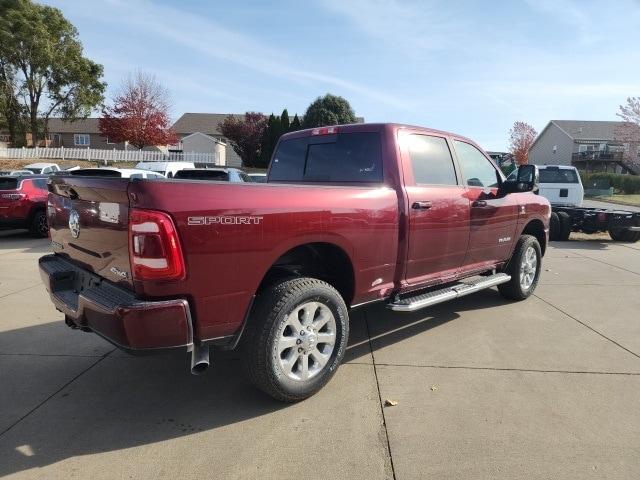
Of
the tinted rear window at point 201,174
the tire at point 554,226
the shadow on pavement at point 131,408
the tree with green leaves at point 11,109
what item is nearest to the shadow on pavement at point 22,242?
the tinted rear window at point 201,174

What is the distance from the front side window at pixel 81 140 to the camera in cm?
5853

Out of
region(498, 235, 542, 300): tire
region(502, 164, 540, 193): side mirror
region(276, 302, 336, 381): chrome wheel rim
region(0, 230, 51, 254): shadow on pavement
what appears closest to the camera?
region(276, 302, 336, 381): chrome wheel rim

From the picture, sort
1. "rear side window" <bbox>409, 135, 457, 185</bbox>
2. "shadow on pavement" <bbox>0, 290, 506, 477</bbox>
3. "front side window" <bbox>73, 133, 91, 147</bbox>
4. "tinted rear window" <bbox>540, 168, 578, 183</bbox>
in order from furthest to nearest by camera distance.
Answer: "front side window" <bbox>73, 133, 91, 147</bbox>
"tinted rear window" <bbox>540, 168, 578, 183</bbox>
"rear side window" <bbox>409, 135, 457, 185</bbox>
"shadow on pavement" <bbox>0, 290, 506, 477</bbox>

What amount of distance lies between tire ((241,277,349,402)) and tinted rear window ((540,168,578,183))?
1297 cm

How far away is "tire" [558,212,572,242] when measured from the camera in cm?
1181

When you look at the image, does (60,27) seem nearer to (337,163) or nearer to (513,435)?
(337,163)

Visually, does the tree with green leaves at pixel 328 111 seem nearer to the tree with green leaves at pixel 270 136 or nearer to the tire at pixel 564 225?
the tree with green leaves at pixel 270 136

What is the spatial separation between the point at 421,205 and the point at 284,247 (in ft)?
4.99

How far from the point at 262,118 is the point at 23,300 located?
35.4 metres

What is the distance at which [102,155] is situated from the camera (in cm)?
3647

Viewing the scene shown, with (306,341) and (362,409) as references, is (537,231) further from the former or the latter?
(306,341)

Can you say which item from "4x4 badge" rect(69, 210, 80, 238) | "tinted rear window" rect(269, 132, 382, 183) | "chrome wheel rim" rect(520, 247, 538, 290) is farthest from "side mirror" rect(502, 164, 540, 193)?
"4x4 badge" rect(69, 210, 80, 238)

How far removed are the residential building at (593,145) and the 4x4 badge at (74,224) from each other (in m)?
62.0

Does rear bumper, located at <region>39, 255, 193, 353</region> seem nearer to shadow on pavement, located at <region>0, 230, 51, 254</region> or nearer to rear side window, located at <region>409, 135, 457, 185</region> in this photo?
rear side window, located at <region>409, 135, 457, 185</region>
